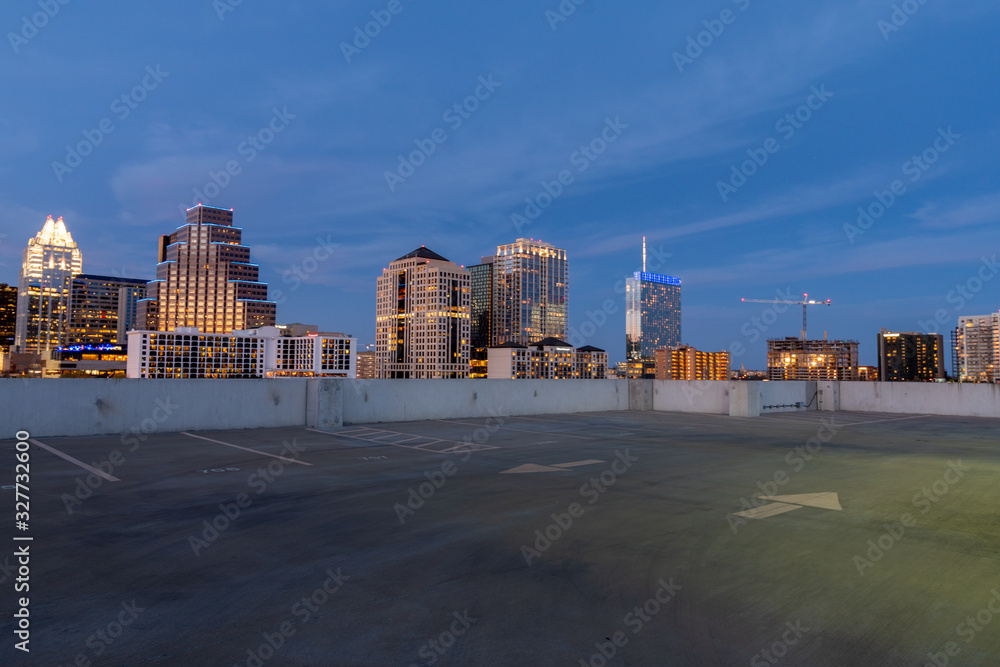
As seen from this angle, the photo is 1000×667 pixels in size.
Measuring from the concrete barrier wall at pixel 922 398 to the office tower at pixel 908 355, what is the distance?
191256 mm

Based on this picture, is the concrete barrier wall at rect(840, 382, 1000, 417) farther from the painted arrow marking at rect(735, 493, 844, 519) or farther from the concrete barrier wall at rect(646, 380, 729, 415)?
the painted arrow marking at rect(735, 493, 844, 519)

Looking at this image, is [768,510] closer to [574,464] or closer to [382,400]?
[574,464]

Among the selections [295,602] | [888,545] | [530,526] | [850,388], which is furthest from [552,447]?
[850,388]

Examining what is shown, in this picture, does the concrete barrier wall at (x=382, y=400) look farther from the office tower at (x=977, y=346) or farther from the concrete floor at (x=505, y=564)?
the office tower at (x=977, y=346)

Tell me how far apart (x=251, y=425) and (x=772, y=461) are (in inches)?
562

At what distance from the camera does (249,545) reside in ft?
20.0

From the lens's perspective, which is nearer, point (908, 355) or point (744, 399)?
point (744, 399)

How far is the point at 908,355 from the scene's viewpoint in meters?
194

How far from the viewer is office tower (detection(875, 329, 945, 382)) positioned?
7534 inches

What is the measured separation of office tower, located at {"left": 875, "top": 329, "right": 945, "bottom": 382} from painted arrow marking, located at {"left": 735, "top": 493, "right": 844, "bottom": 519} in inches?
8472

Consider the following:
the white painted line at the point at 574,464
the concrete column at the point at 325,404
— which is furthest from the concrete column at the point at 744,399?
the concrete column at the point at 325,404

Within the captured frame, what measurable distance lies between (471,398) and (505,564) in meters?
17.3

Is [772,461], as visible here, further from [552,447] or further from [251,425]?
[251,425]

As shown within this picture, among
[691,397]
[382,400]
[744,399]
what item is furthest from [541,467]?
[691,397]
